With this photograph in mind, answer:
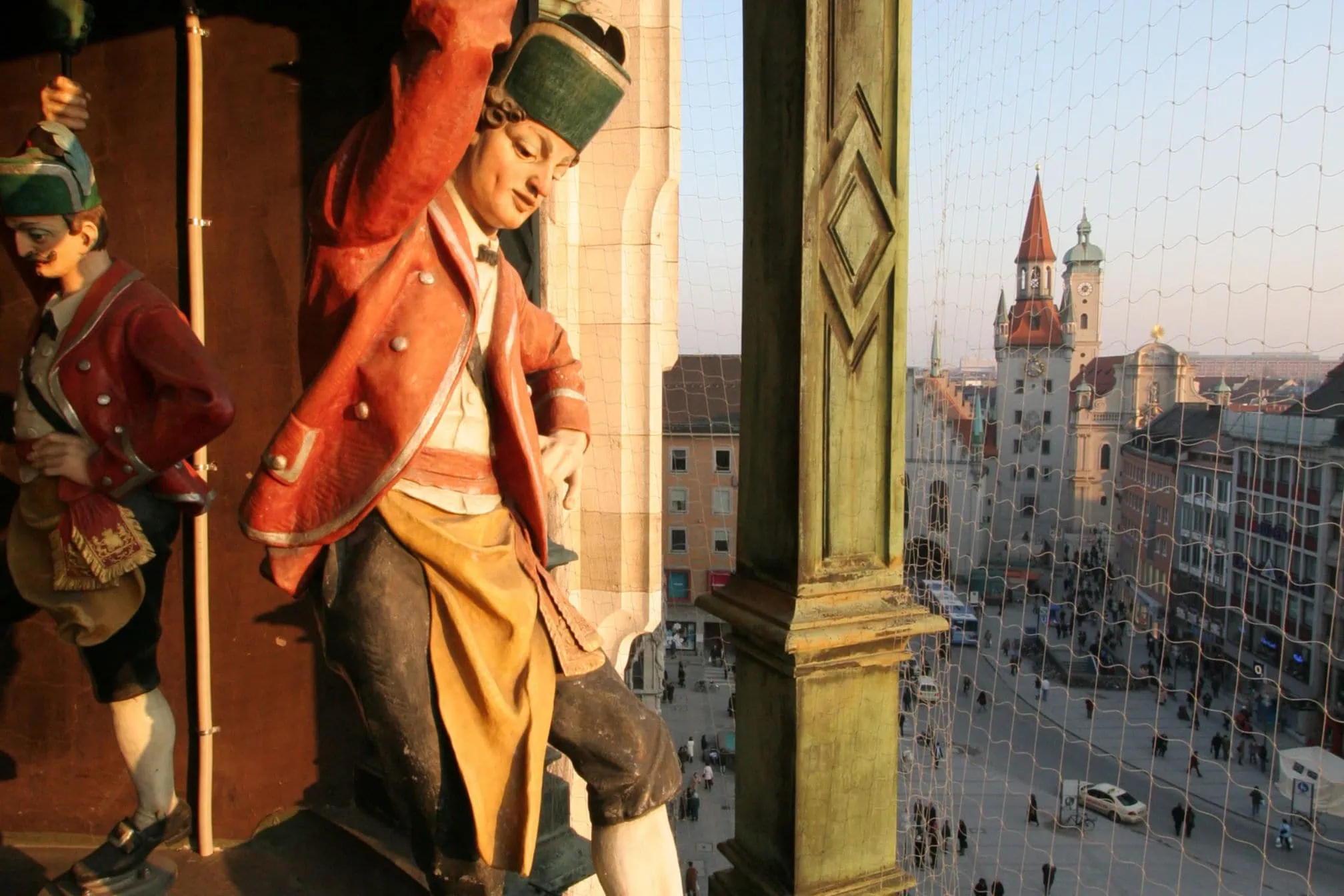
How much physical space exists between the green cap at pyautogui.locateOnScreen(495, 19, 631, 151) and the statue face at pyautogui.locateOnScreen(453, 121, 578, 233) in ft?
0.08

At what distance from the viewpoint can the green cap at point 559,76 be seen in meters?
1.22

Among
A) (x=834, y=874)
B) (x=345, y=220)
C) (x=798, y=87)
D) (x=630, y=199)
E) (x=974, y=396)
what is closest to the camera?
(x=345, y=220)

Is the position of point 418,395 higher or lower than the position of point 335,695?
higher

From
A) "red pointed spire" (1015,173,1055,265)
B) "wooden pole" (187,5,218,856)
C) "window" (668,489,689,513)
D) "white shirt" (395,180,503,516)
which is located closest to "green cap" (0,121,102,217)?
"wooden pole" (187,5,218,856)

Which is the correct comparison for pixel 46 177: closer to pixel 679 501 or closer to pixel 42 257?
pixel 42 257

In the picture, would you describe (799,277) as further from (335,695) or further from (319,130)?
(335,695)

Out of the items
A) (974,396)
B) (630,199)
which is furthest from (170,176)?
(974,396)

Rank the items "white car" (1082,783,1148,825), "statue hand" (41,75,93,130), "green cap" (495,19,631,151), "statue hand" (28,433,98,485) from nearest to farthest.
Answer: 1. "green cap" (495,19,631,151)
2. "statue hand" (28,433,98,485)
3. "statue hand" (41,75,93,130)
4. "white car" (1082,783,1148,825)

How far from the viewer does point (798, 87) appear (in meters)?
1.39

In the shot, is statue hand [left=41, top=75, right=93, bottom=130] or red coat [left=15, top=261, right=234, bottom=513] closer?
red coat [left=15, top=261, right=234, bottom=513]

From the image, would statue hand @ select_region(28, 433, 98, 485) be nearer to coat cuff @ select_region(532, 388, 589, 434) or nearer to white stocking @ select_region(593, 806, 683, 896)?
coat cuff @ select_region(532, 388, 589, 434)

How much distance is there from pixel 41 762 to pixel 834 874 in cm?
183

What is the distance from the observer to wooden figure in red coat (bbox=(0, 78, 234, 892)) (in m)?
1.60

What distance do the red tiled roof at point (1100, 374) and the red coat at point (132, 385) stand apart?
240 centimetres
